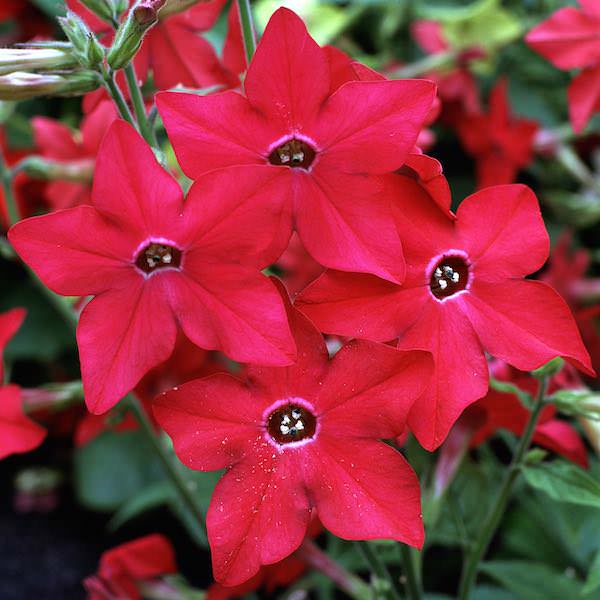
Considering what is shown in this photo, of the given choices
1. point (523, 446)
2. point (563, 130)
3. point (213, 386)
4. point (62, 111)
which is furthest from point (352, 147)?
point (62, 111)

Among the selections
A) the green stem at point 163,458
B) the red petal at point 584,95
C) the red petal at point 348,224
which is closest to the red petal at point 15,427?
the green stem at point 163,458

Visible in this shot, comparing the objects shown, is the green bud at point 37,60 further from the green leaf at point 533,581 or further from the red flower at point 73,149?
the green leaf at point 533,581

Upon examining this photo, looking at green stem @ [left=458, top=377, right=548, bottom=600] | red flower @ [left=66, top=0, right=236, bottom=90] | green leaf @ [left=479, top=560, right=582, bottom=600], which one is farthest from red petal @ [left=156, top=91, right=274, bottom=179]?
green leaf @ [left=479, top=560, right=582, bottom=600]

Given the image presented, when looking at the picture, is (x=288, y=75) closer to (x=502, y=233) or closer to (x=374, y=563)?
(x=502, y=233)

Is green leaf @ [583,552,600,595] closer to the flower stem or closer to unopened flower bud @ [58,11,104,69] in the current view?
the flower stem

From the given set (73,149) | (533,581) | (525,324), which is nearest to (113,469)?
(73,149)
